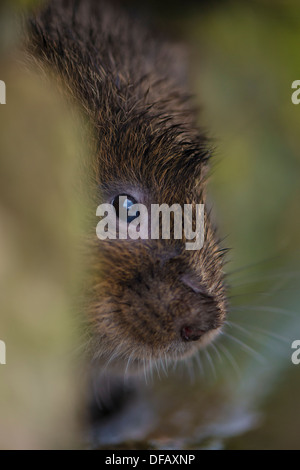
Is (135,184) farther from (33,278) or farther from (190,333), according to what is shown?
(33,278)

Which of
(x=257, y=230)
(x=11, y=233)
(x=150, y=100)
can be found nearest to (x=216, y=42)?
(x=150, y=100)

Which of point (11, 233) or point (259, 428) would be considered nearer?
point (11, 233)

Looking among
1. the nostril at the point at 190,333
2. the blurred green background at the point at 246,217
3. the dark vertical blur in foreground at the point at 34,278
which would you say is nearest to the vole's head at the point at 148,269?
the nostril at the point at 190,333

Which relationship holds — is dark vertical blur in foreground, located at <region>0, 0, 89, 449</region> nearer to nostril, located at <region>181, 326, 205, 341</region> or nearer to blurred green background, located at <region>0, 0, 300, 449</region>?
nostril, located at <region>181, 326, 205, 341</region>

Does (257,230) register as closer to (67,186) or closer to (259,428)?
(259,428)

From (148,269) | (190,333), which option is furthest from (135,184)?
(190,333)
